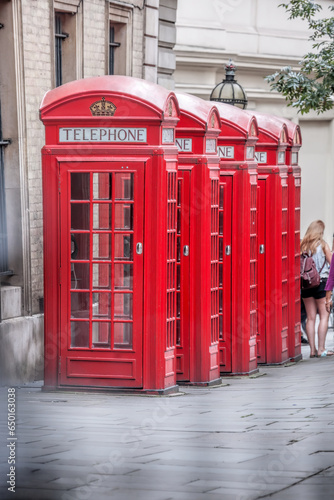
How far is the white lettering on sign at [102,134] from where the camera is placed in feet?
29.7

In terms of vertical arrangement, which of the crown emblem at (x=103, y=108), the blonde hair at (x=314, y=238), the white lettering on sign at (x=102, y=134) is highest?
the crown emblem at (x=103, y=108)

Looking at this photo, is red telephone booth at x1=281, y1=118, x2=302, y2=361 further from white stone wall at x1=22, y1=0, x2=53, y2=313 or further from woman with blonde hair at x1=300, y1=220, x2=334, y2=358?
white stone wall at x1=22, y1=0, x2=53, y2=313

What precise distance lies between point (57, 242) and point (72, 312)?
558mm

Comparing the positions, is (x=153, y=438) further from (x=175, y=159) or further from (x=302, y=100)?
(x=302, y=100)

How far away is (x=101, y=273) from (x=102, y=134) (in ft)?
3.48

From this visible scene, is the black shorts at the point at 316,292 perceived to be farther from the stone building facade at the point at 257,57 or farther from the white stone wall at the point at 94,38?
the stone building facade at the point at 257,57

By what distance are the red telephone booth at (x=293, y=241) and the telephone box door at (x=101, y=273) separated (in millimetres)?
4166

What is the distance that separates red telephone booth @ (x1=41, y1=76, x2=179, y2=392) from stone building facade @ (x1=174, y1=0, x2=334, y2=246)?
14994mm

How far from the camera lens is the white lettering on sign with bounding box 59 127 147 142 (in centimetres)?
905

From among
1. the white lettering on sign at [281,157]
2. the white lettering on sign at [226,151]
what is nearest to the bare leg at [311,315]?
the white lettering on sign at [281,157]

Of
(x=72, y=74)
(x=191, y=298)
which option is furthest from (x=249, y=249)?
(x=72, y=74)

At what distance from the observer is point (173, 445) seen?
682cm

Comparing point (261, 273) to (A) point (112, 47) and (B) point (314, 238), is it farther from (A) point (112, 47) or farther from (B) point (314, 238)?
(A) point (112, 47)

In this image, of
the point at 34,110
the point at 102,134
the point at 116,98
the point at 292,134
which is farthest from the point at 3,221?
the point at 292,134
